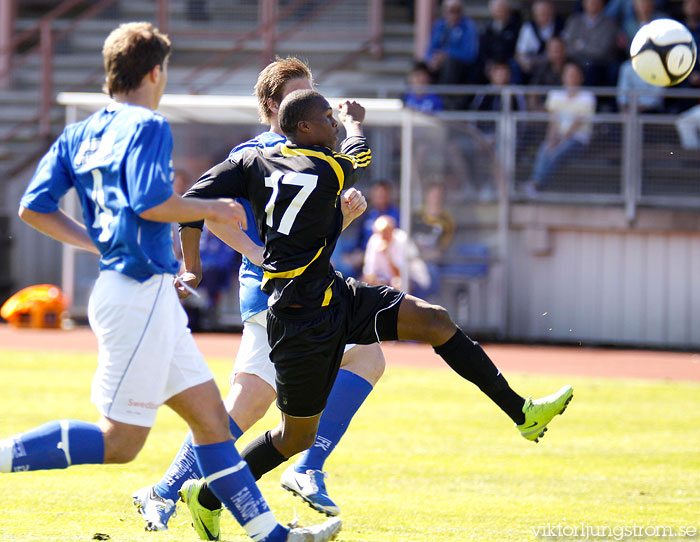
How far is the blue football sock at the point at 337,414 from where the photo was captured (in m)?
5.51

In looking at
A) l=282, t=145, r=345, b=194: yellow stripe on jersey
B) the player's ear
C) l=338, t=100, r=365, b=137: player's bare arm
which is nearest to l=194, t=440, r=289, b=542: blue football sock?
l=282, t=145, r=345, b=194: yellow stripe on jersey

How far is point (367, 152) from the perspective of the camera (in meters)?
5.18

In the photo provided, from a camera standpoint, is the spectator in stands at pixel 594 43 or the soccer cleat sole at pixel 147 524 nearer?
the soccer cleat sole at pixel 147 524

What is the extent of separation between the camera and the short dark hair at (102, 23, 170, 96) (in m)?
4.29

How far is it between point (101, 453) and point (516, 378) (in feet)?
26.3

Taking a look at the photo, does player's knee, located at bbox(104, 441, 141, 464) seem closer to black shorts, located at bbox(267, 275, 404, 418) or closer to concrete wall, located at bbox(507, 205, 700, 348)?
black shorts, located at bbox(267, 275, 404, 418)

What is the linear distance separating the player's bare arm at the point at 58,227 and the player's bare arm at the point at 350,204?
1.18 m

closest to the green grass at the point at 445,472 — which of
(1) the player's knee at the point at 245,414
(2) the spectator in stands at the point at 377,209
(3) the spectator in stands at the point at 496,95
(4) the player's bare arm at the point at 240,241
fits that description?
(1) the player's knee at the point at 245,414

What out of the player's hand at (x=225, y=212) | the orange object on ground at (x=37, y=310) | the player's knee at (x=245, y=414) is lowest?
the orange object on ground at (x=37, y=310)

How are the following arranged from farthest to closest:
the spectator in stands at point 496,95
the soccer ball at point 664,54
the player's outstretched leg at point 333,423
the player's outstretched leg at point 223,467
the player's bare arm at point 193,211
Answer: the spectator in stands at point 496,95
the soccer ball at point 664,54
the player's outstretched leg at point 333,423
the player's outstretched leg at point 223,467
the player's bare arm at point 193,211

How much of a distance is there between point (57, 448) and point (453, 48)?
529 inches

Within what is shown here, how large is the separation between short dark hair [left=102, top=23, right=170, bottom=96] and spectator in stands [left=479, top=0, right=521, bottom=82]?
12.4 meters

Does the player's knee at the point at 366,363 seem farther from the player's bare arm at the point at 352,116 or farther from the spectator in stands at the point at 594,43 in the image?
the spectator in stands at the point at 594,43

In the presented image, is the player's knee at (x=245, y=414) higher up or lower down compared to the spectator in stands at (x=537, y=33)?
lower down
